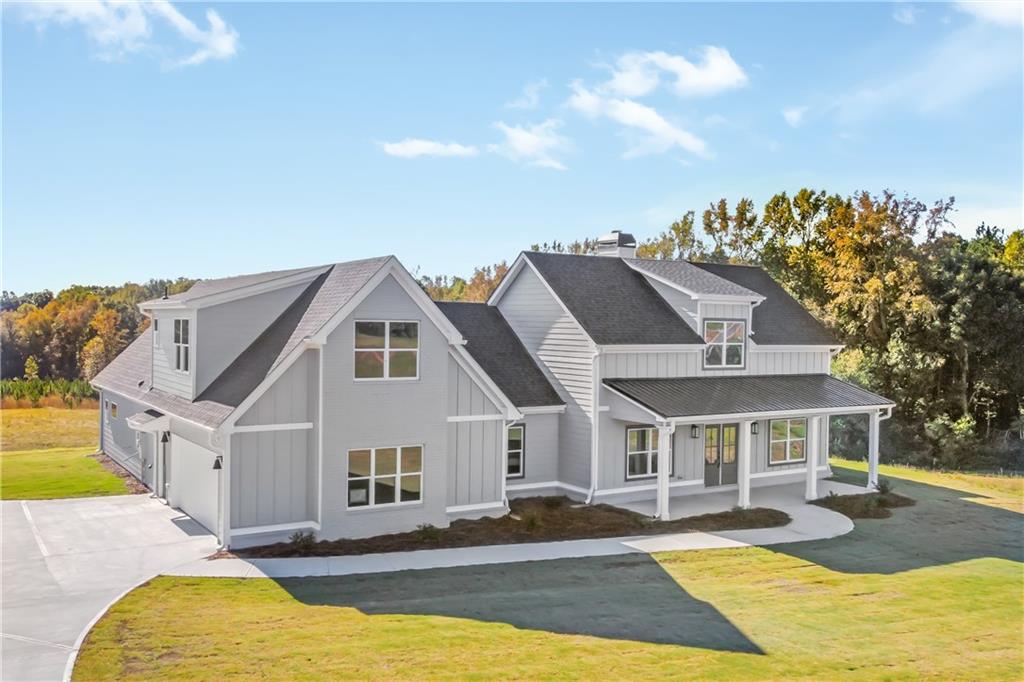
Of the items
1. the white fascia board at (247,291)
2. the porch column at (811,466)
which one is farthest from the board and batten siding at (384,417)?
the porch column at (811,466)

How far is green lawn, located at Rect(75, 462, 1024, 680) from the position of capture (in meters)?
10.9

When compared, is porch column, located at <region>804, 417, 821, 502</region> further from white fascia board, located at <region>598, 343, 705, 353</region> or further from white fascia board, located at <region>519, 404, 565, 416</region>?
white fascia board, located at <region>519, 404, 565, 416</region>

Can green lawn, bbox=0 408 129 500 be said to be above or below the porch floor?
above

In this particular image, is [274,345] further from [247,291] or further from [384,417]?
[384,417]

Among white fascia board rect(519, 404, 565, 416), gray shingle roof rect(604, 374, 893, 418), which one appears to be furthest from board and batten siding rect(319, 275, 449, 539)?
gray shingle roof rect(604, 374, 893, 418)

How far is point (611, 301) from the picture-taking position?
24391 mm

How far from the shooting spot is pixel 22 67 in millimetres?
19891

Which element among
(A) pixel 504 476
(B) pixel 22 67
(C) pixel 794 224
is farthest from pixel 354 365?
(C) pixel 794 224

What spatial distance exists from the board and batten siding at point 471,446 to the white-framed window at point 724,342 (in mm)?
8106

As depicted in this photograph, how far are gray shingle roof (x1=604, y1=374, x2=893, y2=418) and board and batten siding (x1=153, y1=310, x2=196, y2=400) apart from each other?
36.1 feet

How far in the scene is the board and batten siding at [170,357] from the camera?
1902 centimetres

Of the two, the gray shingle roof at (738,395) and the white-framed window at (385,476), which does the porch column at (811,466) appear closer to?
the gray shingle roof at (738,395)

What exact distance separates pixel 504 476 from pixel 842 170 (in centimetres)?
3029

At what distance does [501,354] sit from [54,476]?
14.2m
